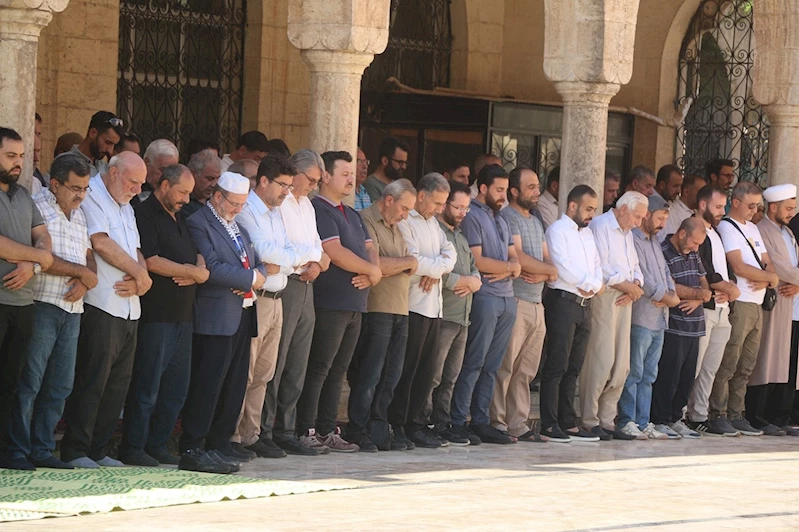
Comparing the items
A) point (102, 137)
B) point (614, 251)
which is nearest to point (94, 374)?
point (102, 137)

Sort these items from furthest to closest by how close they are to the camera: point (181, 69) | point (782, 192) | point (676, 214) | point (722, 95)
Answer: point (722, 95) → point (181, 69) → point (676, 214) → point (782, 192)

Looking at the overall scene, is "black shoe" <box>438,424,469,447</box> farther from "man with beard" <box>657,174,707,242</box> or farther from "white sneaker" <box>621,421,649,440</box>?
"man with beard" <box>657,174,707,242</box>

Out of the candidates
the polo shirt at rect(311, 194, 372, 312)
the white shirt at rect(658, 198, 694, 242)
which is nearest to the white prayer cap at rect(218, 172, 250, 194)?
the polo shirt at rect(311, 194, 372, 312)

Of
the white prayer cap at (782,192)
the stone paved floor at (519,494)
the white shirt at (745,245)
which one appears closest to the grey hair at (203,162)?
the stone paved floor at (519,494)

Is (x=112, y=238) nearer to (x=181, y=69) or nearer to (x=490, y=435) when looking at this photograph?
(x=490, y=435)

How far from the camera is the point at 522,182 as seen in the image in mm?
12008

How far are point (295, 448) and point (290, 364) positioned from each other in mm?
532

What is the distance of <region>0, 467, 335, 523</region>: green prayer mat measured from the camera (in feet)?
26.8

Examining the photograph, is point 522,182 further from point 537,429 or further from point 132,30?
Answer: point 132,30

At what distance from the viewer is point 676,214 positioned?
14.4m

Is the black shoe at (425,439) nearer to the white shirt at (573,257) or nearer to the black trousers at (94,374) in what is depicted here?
the white shirt at (573,257)

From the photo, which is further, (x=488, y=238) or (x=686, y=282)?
(x=686, y=282)

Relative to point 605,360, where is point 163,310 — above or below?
above

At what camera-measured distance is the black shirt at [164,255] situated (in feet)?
31.5
